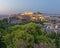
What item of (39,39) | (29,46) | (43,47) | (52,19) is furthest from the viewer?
(52,19)

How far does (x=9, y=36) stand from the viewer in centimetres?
766

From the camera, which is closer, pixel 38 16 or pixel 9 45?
pixel 9 45

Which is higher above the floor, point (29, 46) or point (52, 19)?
point (29, 46)

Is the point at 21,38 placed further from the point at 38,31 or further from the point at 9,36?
the point at 38,31

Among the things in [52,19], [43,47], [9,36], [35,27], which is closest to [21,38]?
[9,36]

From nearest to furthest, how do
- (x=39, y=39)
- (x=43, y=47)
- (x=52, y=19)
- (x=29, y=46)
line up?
(x=43, y=47), (x=29, y=46), (x=39, y=39), (x=52, y=19)

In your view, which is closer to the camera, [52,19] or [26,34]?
[26,34]

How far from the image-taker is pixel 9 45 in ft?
24.7

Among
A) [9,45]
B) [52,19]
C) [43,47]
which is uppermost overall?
[43,47]

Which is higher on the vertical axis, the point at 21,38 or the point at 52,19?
the point at 21,38

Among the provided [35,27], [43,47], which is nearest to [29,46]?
[35,27]

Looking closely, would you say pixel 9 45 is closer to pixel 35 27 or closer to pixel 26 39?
pixel 26 39

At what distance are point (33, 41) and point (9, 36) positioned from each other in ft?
3.06

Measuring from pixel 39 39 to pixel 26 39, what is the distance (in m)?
0.61
